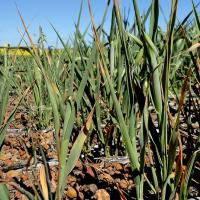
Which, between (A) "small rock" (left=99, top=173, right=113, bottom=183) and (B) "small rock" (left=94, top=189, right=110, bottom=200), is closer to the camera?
(B) "small rock" (left=94, top=189, right=110, bottom=200)

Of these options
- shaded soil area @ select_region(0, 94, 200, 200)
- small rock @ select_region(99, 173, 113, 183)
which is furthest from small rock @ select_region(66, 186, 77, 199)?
small rock @ select_region(99, 173, 113, 183)

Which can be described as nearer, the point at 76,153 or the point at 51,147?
the point at 76,153

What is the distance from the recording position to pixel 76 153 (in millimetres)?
728

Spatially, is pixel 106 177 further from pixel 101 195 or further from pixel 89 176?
pixel 101 195

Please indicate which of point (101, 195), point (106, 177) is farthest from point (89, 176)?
point (101, 195)

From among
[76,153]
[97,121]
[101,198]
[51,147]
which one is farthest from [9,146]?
[76,153]

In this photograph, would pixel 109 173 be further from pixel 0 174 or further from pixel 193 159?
pixel 193 159

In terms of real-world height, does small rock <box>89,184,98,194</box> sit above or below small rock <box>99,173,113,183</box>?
below

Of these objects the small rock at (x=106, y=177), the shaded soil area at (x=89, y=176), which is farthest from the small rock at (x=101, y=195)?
the small rock at (x=106, y=177)

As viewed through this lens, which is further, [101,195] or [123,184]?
[123,184]

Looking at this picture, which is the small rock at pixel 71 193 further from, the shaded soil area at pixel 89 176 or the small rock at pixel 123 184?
the small rock at pixel 123 184

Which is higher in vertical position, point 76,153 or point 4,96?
point 4,96

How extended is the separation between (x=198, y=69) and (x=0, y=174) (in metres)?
0.71

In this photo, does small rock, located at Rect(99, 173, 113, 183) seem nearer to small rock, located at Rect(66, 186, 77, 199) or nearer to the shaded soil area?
the shaded soil area
